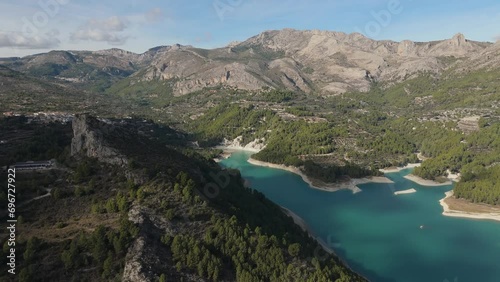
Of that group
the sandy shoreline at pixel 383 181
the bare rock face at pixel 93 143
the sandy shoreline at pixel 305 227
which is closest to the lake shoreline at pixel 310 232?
the sandy shoreline at pixel 305 227

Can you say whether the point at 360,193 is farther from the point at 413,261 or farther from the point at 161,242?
the point at 161,242

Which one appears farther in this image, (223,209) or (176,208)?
(223,209)

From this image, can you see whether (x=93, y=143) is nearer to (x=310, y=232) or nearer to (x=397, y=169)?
(x=310, y=232)

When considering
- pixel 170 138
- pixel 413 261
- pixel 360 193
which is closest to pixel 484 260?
pixel 413 261

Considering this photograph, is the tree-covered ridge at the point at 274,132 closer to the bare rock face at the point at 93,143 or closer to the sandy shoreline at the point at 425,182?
the sandy shoreline at the point at 425,182

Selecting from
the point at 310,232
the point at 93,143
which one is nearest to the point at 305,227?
the point at 310,232

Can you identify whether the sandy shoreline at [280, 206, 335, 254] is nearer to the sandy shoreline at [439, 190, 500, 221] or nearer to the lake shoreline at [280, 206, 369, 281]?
the lake shoreline at [280, 206, 369, 281]
